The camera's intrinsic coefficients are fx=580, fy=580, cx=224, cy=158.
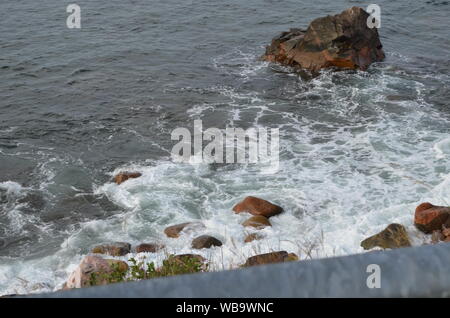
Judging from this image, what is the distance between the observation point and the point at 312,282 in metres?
1.17

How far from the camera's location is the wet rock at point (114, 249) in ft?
34.7

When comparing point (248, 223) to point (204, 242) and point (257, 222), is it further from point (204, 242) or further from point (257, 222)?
point (204, 242)

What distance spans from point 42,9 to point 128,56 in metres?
7.63

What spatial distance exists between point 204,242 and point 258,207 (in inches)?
61.8

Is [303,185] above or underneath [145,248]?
above

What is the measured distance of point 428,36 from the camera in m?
24.4

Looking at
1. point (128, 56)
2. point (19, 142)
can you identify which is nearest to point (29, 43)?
point (128, 56)

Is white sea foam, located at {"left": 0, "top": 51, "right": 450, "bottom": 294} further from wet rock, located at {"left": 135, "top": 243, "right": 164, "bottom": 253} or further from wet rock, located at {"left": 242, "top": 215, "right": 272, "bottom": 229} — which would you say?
wet rock, located at {"left": 135, "top": 243, "right": 164, "bottom": 253}

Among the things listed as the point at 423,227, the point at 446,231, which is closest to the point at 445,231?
the point at 446,231

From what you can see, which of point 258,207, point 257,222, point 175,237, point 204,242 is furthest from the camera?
point 258,207

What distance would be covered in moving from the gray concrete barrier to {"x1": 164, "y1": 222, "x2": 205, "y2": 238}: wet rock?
10221mm

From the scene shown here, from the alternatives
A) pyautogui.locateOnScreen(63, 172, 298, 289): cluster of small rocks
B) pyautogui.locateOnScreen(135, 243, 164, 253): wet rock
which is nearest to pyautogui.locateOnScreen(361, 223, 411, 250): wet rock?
pyautogui.locateOnScreen(63, 172, 298, 289): cluster of small rocks

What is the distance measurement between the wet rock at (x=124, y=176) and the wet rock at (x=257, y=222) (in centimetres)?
350
